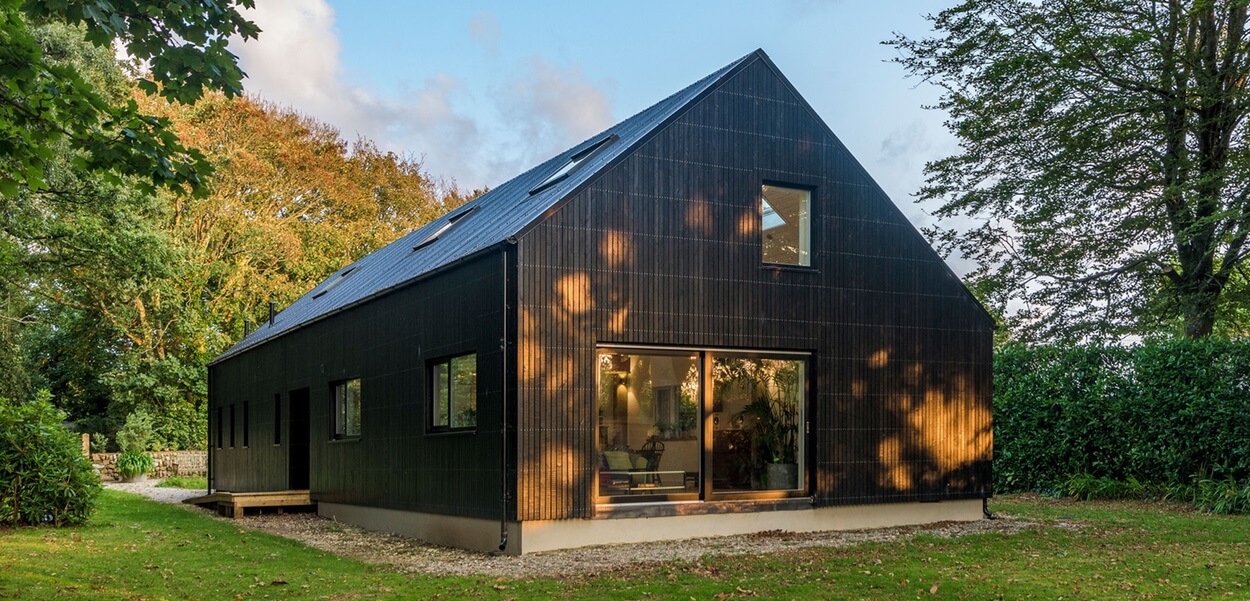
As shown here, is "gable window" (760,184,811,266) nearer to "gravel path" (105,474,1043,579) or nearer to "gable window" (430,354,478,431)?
"gravel path" (105,474,1043,579)

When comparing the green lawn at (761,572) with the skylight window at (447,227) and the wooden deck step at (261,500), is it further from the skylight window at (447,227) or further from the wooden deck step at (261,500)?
the skylight window at (447,227)

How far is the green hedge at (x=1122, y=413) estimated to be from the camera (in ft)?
52.0

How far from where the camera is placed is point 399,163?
3919cm

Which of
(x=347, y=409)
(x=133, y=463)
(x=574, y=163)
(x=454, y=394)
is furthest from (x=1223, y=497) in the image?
(x=133, y=463)

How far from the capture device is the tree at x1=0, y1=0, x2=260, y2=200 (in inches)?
299

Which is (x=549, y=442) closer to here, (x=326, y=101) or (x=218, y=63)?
(x=218, y=63)

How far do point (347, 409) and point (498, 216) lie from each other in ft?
15.6

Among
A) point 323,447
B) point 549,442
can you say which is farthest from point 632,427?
point 323,447

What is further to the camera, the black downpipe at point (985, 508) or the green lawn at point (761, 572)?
the black downpipe at point (985, 508)

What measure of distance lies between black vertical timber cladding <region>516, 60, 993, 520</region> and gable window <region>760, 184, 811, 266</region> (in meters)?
0.15

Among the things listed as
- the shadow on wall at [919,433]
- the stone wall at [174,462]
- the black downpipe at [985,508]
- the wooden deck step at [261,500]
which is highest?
the shadow on wall at [919,433]

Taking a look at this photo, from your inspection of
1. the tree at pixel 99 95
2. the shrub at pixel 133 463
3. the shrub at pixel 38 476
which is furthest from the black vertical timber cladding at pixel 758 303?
the shrub at pixel 133 463

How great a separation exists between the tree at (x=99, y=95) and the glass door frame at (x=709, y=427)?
16.9 feet

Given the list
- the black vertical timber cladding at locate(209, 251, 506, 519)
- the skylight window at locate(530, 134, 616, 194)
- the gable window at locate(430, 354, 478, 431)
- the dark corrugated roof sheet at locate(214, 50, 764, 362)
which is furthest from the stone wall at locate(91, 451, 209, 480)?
the skylight window at locate(530, 134, 616, 194)
